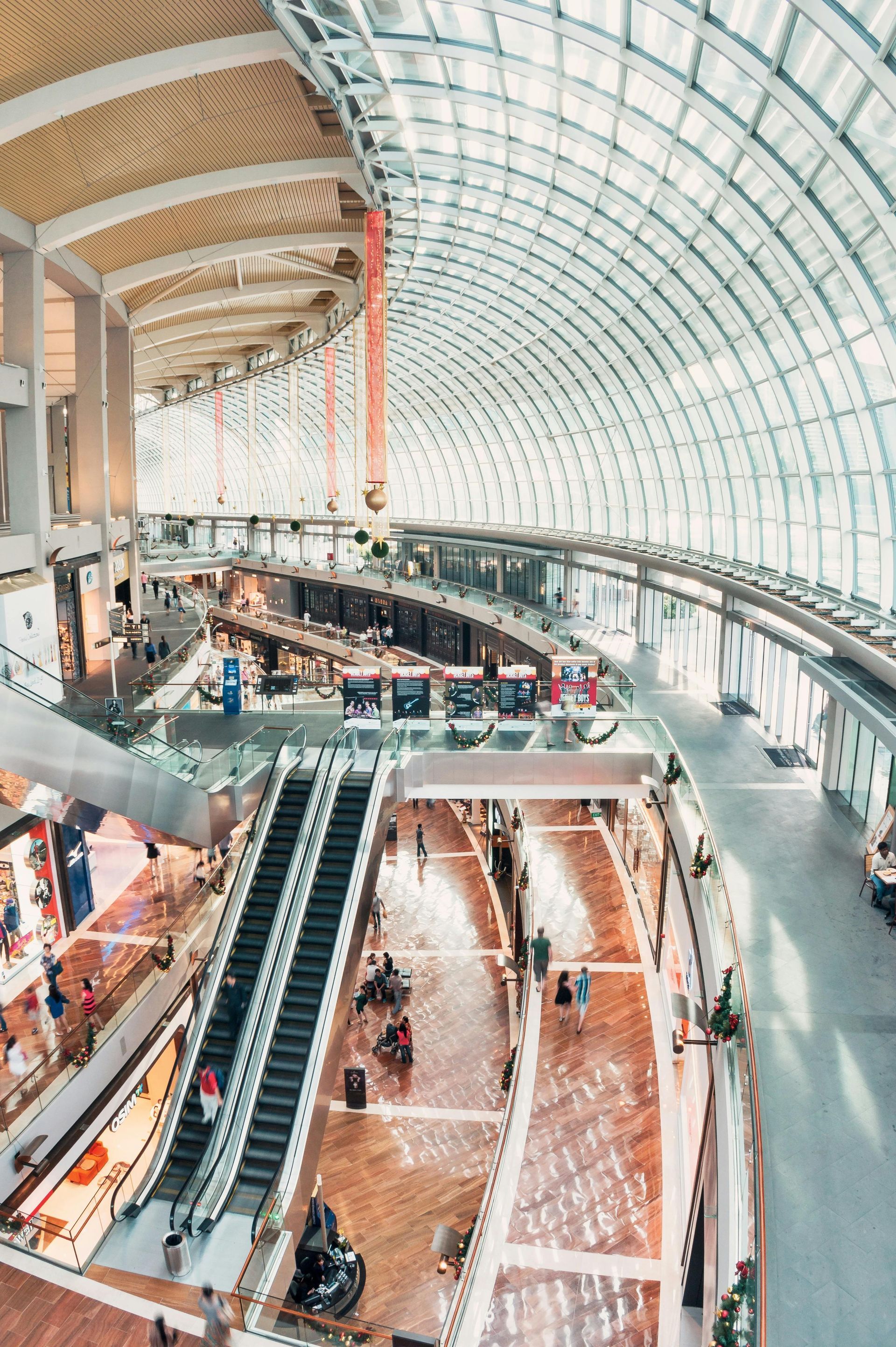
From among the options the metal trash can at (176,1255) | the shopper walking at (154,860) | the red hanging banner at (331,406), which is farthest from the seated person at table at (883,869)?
the red hanging banner at (331,406)

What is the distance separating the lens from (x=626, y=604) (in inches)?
1586

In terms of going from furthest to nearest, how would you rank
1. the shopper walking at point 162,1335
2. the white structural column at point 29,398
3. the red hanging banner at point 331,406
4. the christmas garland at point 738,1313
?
the red hanging banner at point 331,406 → the white structural column at point 29,398 → the shopper walking at point 162,1335 → the christmas garland at point 738,1313

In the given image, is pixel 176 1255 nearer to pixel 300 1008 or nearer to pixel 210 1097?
pixel 210 1097

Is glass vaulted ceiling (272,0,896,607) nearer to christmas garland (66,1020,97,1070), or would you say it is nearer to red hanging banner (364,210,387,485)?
red hanging banner (364,210,387,485)

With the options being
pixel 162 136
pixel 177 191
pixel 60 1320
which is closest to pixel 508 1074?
pixel 60 1320

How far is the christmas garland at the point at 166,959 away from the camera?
1909 cm

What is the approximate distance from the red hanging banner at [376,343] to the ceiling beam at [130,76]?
8621mm

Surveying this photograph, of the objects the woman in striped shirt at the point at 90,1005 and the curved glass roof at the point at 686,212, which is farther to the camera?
the woman in striped shirt at the point at 90,1005

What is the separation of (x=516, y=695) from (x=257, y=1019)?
10.3 metres

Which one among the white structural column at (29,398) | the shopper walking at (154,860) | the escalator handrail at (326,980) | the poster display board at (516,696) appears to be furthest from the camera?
the shopper walking at (154,860)

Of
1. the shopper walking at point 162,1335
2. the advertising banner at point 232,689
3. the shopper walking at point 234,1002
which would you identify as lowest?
the shopper walking at point 162,1335

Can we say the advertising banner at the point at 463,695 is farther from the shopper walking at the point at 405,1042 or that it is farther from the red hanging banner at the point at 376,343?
the shopper walking at the point at 405,1042

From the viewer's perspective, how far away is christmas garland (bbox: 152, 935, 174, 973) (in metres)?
19.1

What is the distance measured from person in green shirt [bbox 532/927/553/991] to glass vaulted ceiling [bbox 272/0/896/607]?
34.3ft
